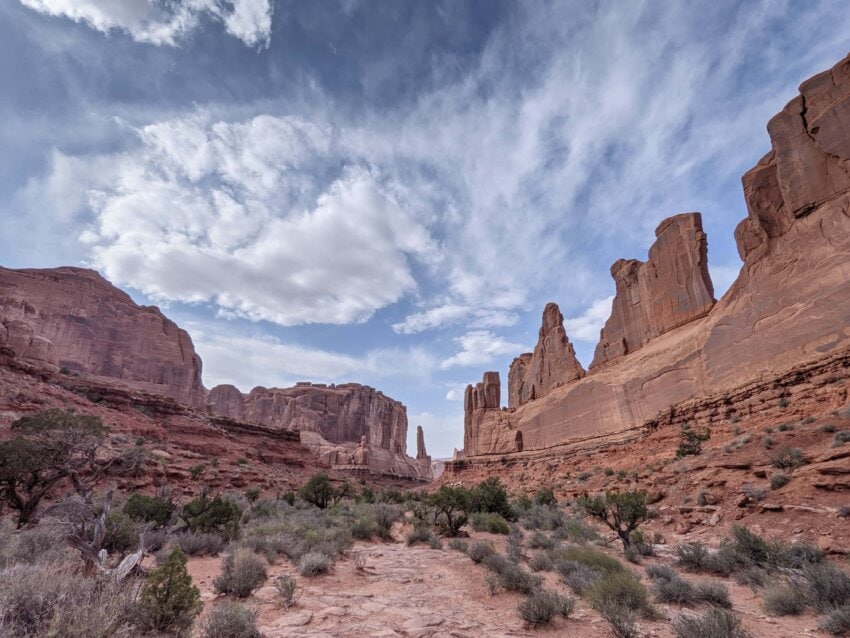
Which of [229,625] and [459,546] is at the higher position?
[229,625]

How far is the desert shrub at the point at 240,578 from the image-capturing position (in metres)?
6.32

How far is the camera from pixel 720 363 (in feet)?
75.7

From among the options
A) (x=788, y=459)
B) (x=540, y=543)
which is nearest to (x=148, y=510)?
(x=540, y=543)

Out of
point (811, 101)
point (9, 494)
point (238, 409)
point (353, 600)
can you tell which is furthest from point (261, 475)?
point (238, 409)

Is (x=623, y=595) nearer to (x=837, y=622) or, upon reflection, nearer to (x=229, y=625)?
(x=837, y=622)

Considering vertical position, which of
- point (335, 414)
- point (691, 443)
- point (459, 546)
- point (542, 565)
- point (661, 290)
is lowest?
point (459, 546)

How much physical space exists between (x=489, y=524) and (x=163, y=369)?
84.4m

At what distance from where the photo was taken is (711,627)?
4332 millimetres

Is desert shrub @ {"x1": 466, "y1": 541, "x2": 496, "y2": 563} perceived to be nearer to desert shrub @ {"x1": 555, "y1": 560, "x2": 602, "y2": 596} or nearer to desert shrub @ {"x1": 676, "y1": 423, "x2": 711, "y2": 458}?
desert shrub @ {"x1": 555, "y1": 560, "x2": 602, "y2": 596}

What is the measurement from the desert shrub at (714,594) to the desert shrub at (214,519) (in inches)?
462

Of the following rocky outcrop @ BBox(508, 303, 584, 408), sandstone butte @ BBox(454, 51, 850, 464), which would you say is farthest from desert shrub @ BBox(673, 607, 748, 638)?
rocky outcrop @ BBox(508, 303, 584, 408)

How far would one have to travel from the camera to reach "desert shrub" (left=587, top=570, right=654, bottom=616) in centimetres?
552

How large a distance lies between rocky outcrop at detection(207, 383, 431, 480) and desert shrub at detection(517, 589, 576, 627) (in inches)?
3355

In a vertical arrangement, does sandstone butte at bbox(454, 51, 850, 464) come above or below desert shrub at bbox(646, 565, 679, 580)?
above
